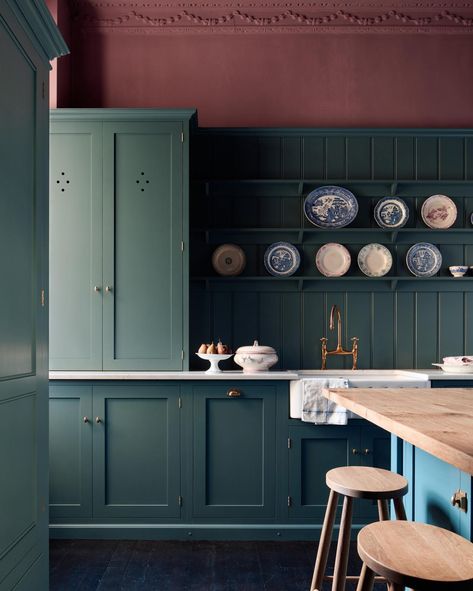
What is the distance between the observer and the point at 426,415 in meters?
1.55

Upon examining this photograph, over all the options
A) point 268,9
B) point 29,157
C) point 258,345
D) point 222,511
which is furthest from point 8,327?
point 268,9

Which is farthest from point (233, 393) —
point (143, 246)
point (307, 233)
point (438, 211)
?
point (438, 211)

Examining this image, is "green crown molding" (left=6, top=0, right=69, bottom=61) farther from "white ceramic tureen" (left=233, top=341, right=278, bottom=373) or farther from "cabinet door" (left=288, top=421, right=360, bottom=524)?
"cabinet door" (left=288, top=421, right=360, bottom=524)

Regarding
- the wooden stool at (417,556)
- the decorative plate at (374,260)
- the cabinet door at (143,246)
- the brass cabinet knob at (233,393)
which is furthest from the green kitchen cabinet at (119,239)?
the wooden stool at (417,556)

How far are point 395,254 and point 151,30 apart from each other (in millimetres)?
2280

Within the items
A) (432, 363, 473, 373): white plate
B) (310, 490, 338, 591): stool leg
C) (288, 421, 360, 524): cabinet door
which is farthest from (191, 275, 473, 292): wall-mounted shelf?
(310, 490, 338, 591): stool leg

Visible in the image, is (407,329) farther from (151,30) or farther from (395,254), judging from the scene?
(151,30)

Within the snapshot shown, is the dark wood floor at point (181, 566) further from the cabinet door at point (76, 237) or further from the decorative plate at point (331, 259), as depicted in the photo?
the decorative plate at point (331, 259)

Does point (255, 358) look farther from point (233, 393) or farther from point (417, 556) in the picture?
point (417, 556)

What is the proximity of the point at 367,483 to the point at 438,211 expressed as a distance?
8.27 ft

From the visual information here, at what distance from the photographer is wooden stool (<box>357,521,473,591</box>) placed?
3.87 feet

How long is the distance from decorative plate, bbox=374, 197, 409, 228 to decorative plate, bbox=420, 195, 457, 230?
146 millimetres

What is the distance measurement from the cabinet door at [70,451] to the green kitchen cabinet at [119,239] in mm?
214

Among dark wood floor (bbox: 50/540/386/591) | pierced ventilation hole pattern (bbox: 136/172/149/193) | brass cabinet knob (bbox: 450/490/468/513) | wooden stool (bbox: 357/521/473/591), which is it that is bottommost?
dark wood floor (bbox: 50/540/386/591)
